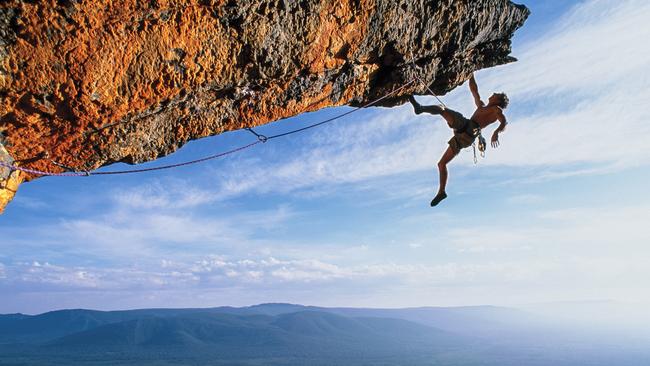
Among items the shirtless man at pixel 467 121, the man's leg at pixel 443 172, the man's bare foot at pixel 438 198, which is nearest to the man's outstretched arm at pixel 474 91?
the shirtless man at pixel 467 121

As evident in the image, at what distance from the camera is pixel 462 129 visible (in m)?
8.77

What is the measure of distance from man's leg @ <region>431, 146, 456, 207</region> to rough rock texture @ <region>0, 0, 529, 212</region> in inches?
65.0

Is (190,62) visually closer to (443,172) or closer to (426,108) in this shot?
(426,108)

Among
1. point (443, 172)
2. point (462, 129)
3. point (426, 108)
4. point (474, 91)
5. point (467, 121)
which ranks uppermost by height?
point (474, 91)

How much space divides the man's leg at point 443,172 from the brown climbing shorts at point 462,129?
0.90 ft

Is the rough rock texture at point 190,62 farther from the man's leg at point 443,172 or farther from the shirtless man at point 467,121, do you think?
the man's leg at point 443,172

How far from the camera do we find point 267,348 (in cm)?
19050

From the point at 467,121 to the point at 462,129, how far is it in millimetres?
189

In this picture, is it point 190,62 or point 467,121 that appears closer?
point 190,62

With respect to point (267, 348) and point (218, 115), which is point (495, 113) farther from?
point (267, 348)

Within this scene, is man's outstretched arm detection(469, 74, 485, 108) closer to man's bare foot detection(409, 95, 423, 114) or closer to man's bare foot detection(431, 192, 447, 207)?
man's bare foot detection(409, 95, 423, 114)

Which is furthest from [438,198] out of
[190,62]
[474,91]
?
[190,62]

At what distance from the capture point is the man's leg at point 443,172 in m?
8.96

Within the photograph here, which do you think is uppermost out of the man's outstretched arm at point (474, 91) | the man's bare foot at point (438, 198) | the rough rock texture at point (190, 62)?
the man's outstretched arm at point (474, 91)
